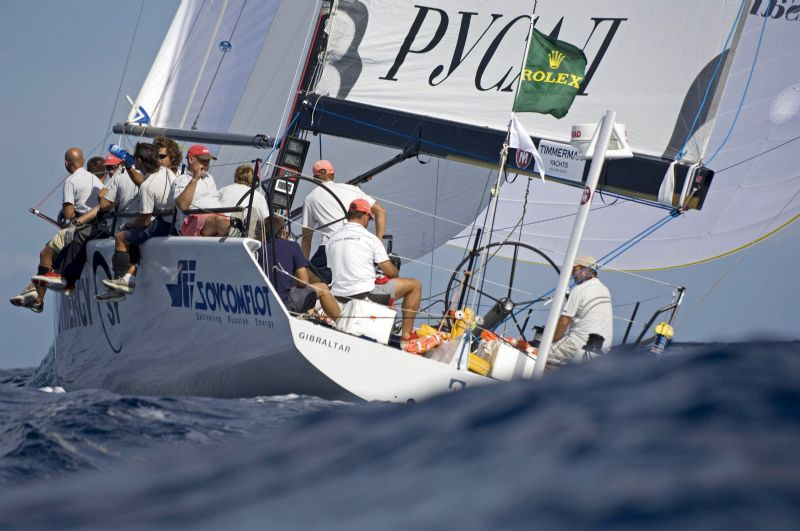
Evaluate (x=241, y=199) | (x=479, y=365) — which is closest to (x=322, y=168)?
(x=241, y=199)

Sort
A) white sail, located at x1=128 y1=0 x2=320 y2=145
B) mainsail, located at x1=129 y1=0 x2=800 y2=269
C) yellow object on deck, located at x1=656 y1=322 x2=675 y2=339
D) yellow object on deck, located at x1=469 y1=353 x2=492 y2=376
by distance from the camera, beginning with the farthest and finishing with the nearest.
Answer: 1. white sail, located at x1=128 y1=0 x2=320 y2=145
2. mainsail, located at x1=129 y1=0 x2=800 y2=269
3. yellow object on deck, located at x1=656 y1=322 x2=675 y2=339
4. yellow object on deck, located at x1=469 y1=353 x2=492 y2=376

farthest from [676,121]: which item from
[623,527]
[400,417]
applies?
[623,527]

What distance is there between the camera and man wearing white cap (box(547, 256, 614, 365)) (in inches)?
263

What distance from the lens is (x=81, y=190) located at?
8695mm

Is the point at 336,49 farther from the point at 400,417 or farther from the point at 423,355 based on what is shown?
the point at 400,417

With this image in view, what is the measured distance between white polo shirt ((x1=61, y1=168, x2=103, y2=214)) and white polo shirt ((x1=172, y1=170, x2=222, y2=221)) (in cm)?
177

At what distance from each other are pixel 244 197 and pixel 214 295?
624mm

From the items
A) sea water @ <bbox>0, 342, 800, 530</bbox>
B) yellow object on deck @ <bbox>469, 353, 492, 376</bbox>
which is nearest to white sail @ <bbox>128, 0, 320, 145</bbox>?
yellow object on deck @ <bbox>469, 353, 492, 376</bbox>

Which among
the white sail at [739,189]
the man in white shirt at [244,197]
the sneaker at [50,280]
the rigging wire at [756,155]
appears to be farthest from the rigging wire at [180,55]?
the rigging wire at [756,155]

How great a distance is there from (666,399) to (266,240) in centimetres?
427

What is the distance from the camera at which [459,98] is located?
788 cm

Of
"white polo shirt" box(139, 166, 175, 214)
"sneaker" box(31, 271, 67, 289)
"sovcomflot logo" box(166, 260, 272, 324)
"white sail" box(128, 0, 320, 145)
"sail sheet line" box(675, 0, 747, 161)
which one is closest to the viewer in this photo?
"sovcomflot logo" box(166, 260, 272, 324)

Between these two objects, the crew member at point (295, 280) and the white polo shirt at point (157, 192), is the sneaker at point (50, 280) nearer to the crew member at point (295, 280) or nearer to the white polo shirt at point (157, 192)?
the white polo shirt at point (157, 192)

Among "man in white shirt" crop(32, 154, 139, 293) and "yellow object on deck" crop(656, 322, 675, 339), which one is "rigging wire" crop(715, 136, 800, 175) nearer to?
"yellow object on deck" crop(656, 322, 675, 339)
